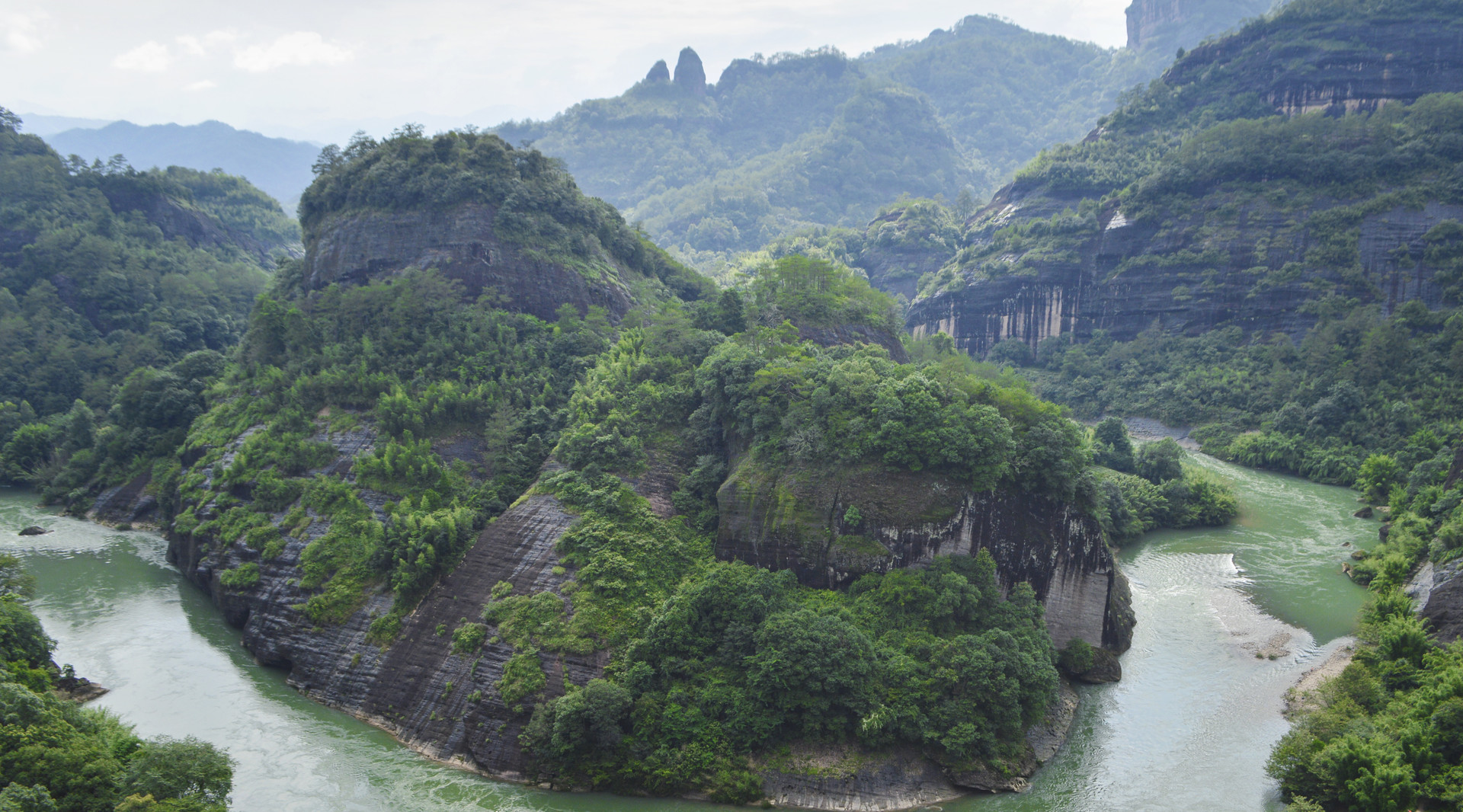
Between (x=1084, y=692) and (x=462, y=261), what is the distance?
37.0 metres

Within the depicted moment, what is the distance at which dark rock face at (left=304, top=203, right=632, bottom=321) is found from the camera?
49.6m

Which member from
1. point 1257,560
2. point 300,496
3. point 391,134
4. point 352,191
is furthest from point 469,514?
point 1257,560

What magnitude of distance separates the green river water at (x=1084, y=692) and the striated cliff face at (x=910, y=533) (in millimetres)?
3771

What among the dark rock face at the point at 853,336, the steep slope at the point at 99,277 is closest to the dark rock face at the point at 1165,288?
the dark rock face at the point at 853,336

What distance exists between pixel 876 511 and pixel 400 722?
17.0m

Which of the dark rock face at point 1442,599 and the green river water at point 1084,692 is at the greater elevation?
the dark rock face at point 1442,599

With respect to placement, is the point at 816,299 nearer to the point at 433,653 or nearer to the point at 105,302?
the point at 433,653

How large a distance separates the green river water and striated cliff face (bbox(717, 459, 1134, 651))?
3771 millimetres

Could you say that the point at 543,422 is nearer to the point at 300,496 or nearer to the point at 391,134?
the point at 300,496

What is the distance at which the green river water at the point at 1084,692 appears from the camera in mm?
25953

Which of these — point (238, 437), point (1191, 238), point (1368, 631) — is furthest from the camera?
point (1191, 238)

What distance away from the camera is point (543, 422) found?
4100 cm

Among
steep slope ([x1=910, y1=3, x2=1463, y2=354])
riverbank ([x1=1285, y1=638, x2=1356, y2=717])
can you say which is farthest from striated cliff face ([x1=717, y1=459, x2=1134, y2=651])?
steep slope ([x1=910, y1=3, x2=1463, y2=354])

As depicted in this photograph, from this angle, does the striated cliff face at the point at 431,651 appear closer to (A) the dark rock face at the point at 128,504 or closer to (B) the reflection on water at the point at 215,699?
(B) the reflection on water at the point at 215,699
